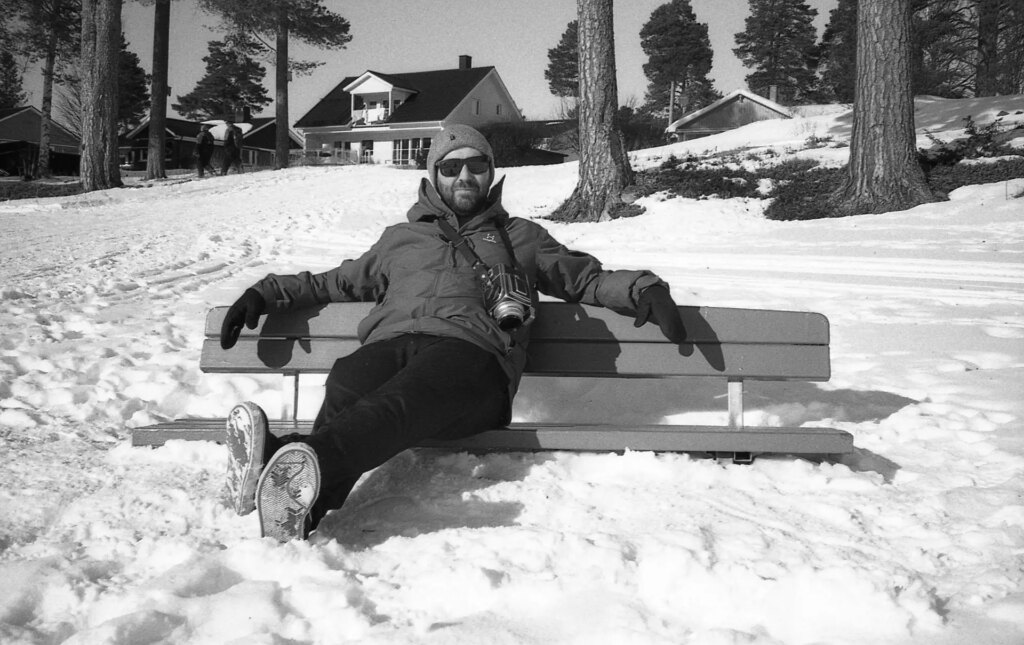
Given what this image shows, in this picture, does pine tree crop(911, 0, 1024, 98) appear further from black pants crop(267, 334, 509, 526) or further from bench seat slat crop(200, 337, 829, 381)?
black pants crop(267, 334, 509, 526)

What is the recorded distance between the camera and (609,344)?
352 cm

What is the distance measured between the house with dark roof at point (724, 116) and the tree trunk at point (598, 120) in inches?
1354

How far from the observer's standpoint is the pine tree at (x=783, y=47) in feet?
193

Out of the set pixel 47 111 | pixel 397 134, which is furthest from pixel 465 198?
pixel 397 134

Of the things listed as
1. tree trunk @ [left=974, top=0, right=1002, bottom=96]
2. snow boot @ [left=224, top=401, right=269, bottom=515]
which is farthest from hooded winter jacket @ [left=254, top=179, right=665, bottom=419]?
tree trunk @ [left=974, top=0, right=1002, bottom=96]

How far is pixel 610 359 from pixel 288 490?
1592 millimetres

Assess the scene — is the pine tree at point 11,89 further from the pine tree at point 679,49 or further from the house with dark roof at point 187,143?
the pine tree at point 679,49

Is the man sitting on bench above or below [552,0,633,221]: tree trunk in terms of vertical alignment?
below

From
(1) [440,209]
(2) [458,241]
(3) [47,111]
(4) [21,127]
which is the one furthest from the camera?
(4) [21,127]

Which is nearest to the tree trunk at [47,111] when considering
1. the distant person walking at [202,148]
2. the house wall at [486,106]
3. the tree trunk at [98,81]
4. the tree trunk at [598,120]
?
the distant person walking at [202,148]

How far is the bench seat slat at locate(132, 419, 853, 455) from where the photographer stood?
3191 millimetres

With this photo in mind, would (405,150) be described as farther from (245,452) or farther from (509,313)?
(245,452)

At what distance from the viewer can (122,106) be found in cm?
5412

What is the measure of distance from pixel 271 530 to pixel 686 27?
66.0m
